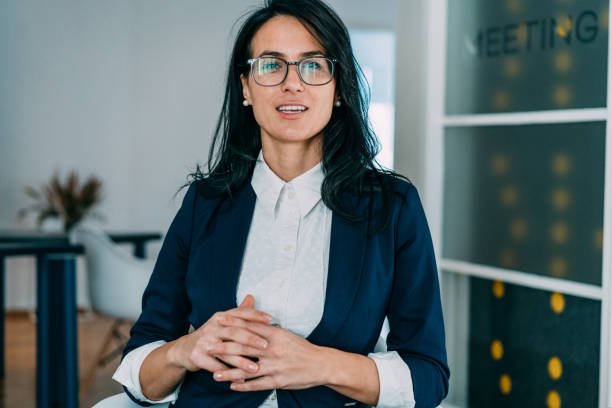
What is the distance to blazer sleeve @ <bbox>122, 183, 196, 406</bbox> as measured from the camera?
4.60ft

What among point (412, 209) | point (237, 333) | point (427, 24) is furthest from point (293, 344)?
point (427, 24)

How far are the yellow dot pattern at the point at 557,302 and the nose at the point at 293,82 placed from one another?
3.37ft

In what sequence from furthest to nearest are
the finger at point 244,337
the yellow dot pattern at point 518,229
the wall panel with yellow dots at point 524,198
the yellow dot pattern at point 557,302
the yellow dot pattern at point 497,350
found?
1. the yellow dot pattern at point 497,350
2. the yellow dot pattern at point 518,229
3. the yellow dot pattern at point 557,302
4. the wall panel with yellow dots at point 524,198
5. the finger at point 244,337

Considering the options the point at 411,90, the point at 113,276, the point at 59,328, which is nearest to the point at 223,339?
the point at 411,90

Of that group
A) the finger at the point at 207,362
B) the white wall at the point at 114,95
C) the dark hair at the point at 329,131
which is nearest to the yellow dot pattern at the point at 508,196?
the dark hair at the point at 329,131

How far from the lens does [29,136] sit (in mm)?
5938

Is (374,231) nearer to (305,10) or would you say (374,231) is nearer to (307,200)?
(307,200)

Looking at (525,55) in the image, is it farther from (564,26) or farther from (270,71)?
(270,71)

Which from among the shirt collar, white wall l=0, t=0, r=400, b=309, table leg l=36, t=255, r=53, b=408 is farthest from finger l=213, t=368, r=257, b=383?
white wall l=0, t=0, r=400, b=309

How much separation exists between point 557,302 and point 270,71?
109 centimetres

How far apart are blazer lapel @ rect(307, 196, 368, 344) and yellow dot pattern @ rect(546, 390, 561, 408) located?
927 millimetres

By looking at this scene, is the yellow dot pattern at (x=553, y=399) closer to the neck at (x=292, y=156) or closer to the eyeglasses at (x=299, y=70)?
the neck at (x=292, y=156)

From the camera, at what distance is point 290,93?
1328 mm

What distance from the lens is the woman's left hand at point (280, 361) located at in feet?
3.88
